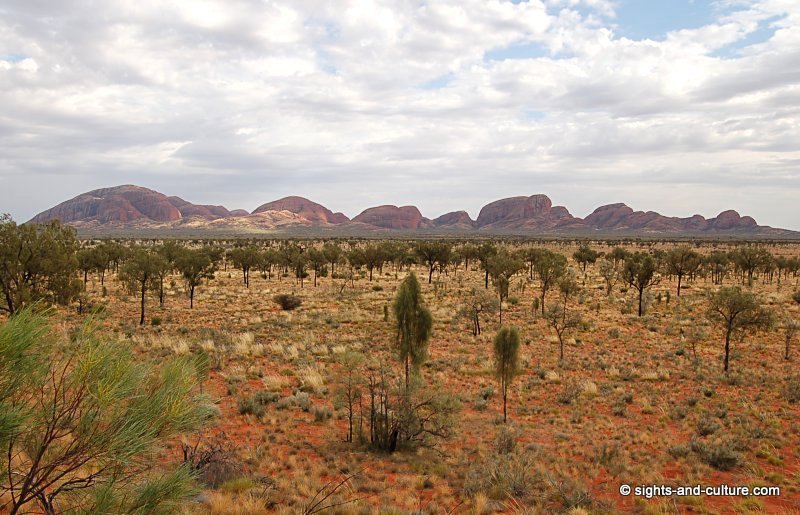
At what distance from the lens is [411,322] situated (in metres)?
15.2

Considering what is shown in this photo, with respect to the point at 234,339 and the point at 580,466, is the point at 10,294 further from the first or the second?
the point at 580,466

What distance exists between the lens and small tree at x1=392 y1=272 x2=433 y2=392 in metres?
15.2

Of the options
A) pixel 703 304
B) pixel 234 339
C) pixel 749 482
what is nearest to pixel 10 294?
pixel 234 339

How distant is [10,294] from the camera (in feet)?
69.6

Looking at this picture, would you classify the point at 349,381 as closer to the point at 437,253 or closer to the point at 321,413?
the point at 321,413

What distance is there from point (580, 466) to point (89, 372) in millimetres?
11647

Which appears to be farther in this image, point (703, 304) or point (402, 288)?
point (703, 304)

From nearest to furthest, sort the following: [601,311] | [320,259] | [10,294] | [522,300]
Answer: [10,294] → [601,311] → [522,300] → [320,259]

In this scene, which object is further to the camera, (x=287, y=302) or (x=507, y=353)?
(x=287, y=302)

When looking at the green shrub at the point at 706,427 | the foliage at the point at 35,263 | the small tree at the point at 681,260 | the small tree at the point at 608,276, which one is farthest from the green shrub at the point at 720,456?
the small tree at the point at 681,260

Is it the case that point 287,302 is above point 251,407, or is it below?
above

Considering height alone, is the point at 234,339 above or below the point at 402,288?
below

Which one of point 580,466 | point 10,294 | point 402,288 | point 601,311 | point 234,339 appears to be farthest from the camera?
point 601,311

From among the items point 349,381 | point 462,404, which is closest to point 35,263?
point 349,381
